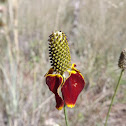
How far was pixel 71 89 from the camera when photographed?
74 cm

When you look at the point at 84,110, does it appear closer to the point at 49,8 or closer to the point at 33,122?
the point at 33,122

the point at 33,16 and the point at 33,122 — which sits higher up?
the point at 33,16

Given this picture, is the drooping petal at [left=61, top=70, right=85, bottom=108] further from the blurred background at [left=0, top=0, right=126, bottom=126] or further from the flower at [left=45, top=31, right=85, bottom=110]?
the blurred background at [left=0, top=0, right=126, bottom=126]

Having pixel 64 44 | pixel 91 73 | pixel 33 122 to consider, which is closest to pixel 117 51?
pixel 91 73

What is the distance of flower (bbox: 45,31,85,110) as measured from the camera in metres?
0.73

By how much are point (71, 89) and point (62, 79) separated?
60 mm

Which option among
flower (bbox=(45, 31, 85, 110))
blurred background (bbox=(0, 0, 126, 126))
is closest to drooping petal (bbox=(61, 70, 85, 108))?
flower (bbox=(45, 31, 85, 110))

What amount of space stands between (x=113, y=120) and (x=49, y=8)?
3223mm

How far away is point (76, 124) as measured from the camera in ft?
6.23

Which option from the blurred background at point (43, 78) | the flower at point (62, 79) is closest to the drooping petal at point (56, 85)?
the flower at point (62, 79)

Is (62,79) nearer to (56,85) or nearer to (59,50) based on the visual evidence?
(56,85)

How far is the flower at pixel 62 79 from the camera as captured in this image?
73cm

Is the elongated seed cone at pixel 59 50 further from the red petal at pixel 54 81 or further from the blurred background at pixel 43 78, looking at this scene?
the blurred background at pixel 43 78

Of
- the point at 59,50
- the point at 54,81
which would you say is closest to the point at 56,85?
the point at 54,81
